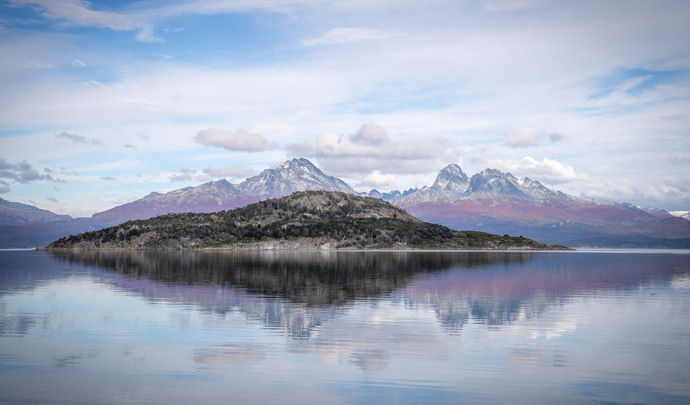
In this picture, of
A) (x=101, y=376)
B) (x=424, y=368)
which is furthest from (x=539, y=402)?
(x=101, y=376)

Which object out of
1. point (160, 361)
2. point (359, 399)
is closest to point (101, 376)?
point (160, 361)

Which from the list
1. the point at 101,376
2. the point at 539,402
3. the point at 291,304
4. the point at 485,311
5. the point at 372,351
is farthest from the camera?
the point at 291,304

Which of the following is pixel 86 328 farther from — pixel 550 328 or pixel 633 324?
pixel 633 324

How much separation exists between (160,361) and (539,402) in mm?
25699

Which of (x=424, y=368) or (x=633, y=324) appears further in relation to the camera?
(x=633, y=324)

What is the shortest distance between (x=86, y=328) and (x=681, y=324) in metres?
62.2

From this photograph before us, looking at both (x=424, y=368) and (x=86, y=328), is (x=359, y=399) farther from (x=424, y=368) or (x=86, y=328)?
(x=86, y=328)

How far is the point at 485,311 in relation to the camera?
64.5 m

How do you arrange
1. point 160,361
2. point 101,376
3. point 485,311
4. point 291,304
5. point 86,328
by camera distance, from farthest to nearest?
point 291,304 < point 485,311 < point 86,328 < point 160,361 < point 101,376

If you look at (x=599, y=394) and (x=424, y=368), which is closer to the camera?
(x=599, y=394)

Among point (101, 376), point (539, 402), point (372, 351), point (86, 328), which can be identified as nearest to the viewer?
point (539, 402)

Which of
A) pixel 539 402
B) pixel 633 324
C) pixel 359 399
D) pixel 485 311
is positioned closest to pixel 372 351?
pixel 359 399

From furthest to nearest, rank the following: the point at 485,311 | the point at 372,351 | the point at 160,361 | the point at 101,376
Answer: the point at 485,311 < the point at 372,351 < the point at 160,361 < the point at 101,376

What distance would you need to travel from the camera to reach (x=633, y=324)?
56.8m
